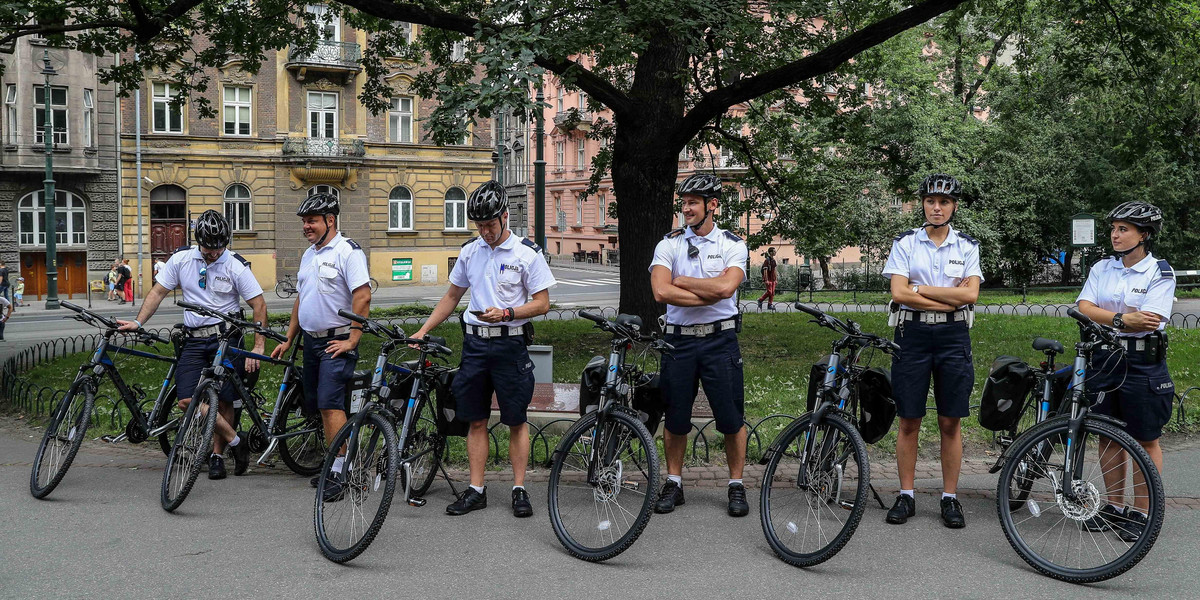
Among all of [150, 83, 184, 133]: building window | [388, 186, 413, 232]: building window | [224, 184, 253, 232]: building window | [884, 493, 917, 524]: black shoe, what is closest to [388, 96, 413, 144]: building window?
[388, 186, 413, 232]: building window

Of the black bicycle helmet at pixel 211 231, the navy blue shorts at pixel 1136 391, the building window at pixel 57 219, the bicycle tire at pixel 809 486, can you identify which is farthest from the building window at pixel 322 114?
the navy blue shorts at pixel 1136 391

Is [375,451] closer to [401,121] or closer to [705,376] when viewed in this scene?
[705,376]

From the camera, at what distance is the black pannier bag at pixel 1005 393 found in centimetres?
607

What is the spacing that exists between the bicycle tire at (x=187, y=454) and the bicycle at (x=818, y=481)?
133 inches

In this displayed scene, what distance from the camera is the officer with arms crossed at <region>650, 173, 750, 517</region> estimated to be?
5859 mm

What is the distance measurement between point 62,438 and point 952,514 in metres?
5.63

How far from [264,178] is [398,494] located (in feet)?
111

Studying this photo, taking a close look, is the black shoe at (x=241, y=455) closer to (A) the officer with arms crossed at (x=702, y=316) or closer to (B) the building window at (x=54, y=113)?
(A) the officer with arms crossed at (x=702, y=316)

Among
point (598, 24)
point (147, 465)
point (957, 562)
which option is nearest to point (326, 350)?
point (147, 465)

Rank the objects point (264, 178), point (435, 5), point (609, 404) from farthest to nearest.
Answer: point (264, 178)
point (435, 5)
point (609, 404)

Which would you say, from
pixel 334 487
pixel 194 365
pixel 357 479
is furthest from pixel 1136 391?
pixel 194 365

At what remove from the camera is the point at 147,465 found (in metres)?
7.54

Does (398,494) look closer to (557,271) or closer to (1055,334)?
(1055,334)

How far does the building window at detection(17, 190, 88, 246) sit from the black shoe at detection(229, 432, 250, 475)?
3139cm
